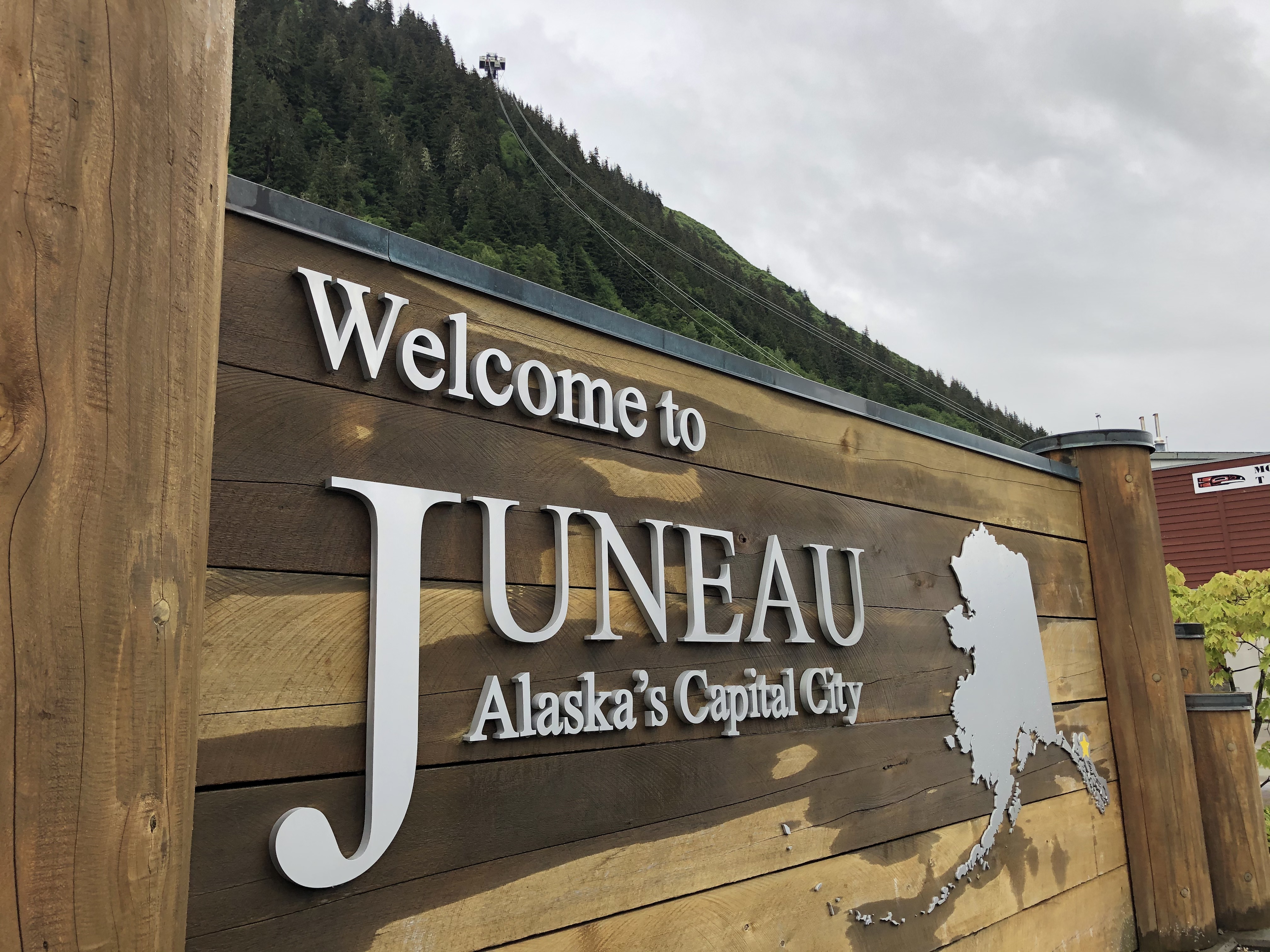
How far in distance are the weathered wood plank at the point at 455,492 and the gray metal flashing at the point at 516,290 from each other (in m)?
0.24

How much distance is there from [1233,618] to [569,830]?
5.71 m

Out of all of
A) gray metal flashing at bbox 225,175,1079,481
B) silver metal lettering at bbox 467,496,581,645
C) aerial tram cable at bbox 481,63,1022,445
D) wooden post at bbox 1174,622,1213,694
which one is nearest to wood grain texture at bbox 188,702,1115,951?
silver metal lettering at bbox 467,496,581,645

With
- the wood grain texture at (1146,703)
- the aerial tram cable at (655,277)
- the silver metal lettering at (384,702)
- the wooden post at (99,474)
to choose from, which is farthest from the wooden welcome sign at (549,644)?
the aerial tram cable at (655,277)

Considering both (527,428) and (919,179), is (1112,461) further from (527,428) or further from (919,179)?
(919,179)

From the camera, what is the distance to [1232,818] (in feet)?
10.3

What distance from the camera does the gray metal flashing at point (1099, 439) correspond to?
3297 mm

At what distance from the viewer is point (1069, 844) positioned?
2.76 meters

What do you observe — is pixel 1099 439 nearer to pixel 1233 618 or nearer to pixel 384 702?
pixel 384 702

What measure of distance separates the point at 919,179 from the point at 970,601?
3195 cm

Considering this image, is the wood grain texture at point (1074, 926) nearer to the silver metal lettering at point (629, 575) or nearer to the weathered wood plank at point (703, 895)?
the weathered wood plank at point (703, 895)

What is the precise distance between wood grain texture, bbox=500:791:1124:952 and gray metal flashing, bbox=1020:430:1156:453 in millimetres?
1307

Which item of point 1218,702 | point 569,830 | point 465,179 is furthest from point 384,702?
point 465,179

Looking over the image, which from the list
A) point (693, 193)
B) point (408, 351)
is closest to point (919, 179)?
point (408, 351)

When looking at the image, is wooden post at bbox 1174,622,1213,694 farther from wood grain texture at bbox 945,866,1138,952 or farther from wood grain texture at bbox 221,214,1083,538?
wood grain texture at bbox 945,866,1138,952
